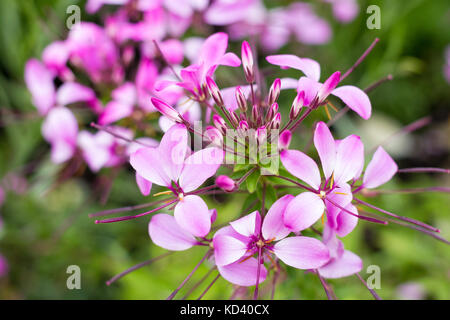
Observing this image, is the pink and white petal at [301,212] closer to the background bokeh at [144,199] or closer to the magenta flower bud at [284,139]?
the magenta flower bud at [284,139]

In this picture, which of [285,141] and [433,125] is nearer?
[285,141]

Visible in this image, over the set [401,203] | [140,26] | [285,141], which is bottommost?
[401,203]

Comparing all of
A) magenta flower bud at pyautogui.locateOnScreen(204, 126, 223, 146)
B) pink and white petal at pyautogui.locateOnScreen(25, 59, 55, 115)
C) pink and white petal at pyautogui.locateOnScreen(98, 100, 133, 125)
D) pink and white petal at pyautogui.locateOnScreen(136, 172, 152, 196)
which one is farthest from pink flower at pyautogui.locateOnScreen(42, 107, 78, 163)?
magenta flower bud at pyautogui.locateOnScreen(204, 126, 223, 146)

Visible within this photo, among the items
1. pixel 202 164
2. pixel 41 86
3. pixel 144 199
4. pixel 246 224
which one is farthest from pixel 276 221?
pixel 144 199

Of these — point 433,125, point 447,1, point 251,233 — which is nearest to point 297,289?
point 251,233

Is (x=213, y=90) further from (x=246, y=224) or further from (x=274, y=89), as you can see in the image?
(x=246, y=224)

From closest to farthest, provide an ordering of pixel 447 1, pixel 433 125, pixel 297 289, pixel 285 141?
pixel 285 141 < pixel 297 289 < pixel 447 1 < pixel 433 125

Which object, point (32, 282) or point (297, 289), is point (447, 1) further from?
point (32, 282)
